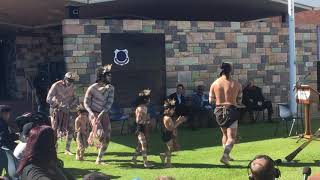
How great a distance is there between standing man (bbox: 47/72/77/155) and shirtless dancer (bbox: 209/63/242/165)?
10.8ft

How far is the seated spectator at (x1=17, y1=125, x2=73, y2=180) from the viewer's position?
203 inches

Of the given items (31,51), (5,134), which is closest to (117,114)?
(5,134)

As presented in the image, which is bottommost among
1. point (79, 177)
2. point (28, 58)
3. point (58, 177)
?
point (79, 177)

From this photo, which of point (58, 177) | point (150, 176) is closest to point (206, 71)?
point (150, 176)

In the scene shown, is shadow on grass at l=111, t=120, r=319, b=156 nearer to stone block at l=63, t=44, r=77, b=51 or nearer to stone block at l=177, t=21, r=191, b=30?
stone block at l=63, t=44, r=77, b=51

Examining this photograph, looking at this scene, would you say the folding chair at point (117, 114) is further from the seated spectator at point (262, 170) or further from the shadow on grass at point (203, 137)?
the seated spectator at point (262, 170)

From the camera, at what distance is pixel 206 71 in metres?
15.7

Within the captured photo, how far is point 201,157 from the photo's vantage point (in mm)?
10539

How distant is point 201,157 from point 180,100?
430 centimetres

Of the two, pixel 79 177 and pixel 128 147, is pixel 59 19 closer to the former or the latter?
pixel 128 147

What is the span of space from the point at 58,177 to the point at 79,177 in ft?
12.5

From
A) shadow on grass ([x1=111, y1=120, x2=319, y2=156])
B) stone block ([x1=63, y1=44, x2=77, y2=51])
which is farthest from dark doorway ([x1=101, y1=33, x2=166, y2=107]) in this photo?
shadow on grass ([x1=111, y1=120, x2=319, y2=156])

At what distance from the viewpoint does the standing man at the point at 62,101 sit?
11391mm

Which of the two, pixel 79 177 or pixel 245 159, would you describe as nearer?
pixel 79 177
